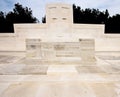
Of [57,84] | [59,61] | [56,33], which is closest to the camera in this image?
[57,84]

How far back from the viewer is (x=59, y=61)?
589cm

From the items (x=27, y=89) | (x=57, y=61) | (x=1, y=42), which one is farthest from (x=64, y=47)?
(x=1, y=42)

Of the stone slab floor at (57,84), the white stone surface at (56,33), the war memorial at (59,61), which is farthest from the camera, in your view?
the white stone surface at (56,33)

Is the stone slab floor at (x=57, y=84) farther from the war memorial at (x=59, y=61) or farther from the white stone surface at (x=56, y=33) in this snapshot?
the white stone surface at (x=56, y=33)

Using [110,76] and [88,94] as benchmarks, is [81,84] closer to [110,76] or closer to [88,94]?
[88,94]

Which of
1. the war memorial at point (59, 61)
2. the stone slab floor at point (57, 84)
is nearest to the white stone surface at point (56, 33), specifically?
the war memorial at point (59, 61)

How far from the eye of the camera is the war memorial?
9.87 feet

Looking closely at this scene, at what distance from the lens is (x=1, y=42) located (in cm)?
1029

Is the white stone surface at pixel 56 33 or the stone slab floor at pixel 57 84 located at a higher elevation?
the white stone surface at pixel 56 33

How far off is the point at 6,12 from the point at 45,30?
14.2 m

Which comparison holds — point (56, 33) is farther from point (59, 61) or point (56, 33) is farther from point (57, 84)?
point (57, 84)

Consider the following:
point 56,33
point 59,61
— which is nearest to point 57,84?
point 59,61

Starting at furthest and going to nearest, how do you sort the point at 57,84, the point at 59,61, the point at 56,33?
the point at 56,33, the point at 59,61, the point at 57,84

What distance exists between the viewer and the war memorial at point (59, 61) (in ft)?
9.87
